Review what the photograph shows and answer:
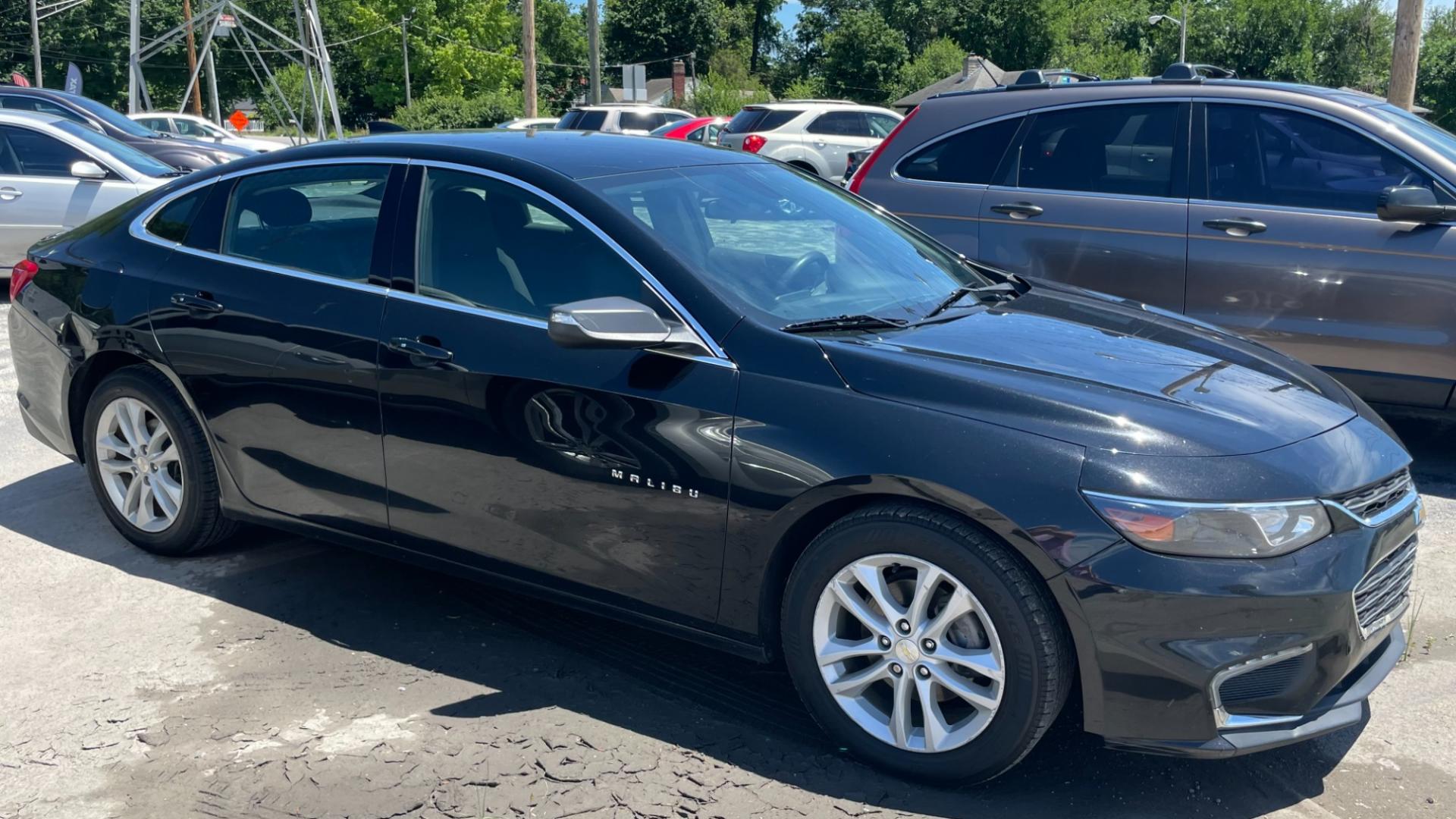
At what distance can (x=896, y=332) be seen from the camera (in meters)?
3.52

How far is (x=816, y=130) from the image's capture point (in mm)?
21656

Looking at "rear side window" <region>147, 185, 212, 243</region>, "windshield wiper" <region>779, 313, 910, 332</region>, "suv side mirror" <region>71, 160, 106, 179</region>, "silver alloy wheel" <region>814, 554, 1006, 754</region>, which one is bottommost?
"silver alloy wheel" <region>814, 554, 1006, 754</region>

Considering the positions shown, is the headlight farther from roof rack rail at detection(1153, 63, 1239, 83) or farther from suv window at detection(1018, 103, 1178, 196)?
roof rack rail at detection(1153, 63, 1239, 83)

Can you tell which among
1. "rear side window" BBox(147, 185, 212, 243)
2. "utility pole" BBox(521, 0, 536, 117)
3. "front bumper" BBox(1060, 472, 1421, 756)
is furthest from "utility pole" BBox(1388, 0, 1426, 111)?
"utility pole" BBox(521, 0, 536, 117)

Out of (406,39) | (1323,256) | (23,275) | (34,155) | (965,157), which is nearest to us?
(23,275)

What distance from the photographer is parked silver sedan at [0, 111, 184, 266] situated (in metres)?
10.5

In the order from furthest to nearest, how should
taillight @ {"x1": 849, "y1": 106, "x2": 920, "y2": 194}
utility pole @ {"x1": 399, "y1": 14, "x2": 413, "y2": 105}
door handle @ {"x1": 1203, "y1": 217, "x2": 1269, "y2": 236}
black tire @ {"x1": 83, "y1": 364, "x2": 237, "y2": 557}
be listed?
utility pole @ {"x1": 399, "y1": 14, "x2": 413, "y2": 105} < taillight @ {"x1": 849, "y1": 106, "x2": 920, "y2": 194} < door handle @ {"x1": 1203, "y1": 217, "x2": 1269, "y2": 236} < black tire @ {"x1": 83, "y1": 364, "x2": 237, "y2": 557}

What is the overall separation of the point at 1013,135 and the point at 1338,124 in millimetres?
1521

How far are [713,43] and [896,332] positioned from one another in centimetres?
7802

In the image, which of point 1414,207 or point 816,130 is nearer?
point 1414,207

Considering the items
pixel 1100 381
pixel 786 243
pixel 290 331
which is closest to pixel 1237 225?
pixel 786 243

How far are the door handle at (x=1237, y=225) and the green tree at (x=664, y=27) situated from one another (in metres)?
74.8

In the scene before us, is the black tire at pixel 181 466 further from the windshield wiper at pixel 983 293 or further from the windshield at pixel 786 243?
the windshield wiper at pixel 983 293

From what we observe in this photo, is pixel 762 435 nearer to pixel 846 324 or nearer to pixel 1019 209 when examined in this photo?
pixel 846 324
